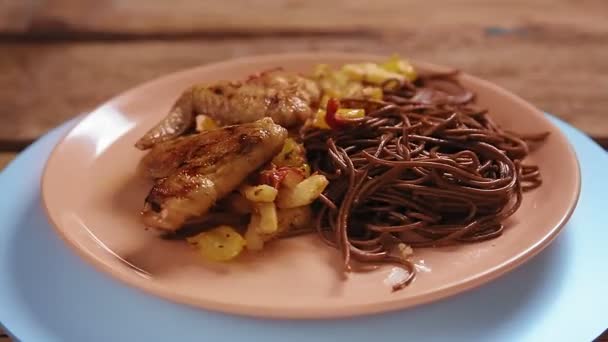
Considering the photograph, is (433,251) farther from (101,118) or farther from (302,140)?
(101,118)

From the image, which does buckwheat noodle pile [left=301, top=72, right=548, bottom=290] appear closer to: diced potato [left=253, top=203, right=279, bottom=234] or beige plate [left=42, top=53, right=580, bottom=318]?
beige plate [left=42, top=53, right=580, bottom=318]

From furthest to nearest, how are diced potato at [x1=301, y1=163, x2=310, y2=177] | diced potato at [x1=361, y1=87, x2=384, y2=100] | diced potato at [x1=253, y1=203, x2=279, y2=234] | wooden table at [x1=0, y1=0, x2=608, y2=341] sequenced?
wooden table at [x1=0, y1=0, x2=608, y2=341], diced potato at [x1=361, y1=87, x2=384, y2=100], diced potato at [x1=301, y1=163, x2=310, y2=177], diced potato at [x1=253, y1=203, x2=279, y2=234]


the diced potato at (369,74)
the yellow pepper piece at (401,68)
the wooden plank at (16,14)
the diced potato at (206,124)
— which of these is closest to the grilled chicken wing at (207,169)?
the diced potato at (206,124)

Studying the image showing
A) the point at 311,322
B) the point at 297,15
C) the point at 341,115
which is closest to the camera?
the point at 311,322

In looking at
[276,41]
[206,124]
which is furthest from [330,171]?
[276,41]

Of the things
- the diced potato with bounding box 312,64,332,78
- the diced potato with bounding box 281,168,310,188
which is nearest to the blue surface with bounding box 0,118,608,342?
the diced potato with bounding box 281,168,310,188

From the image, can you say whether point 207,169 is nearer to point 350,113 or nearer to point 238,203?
point 238,203

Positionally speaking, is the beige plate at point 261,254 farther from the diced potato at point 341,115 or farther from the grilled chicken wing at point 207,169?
the diced potato at point 341,115
